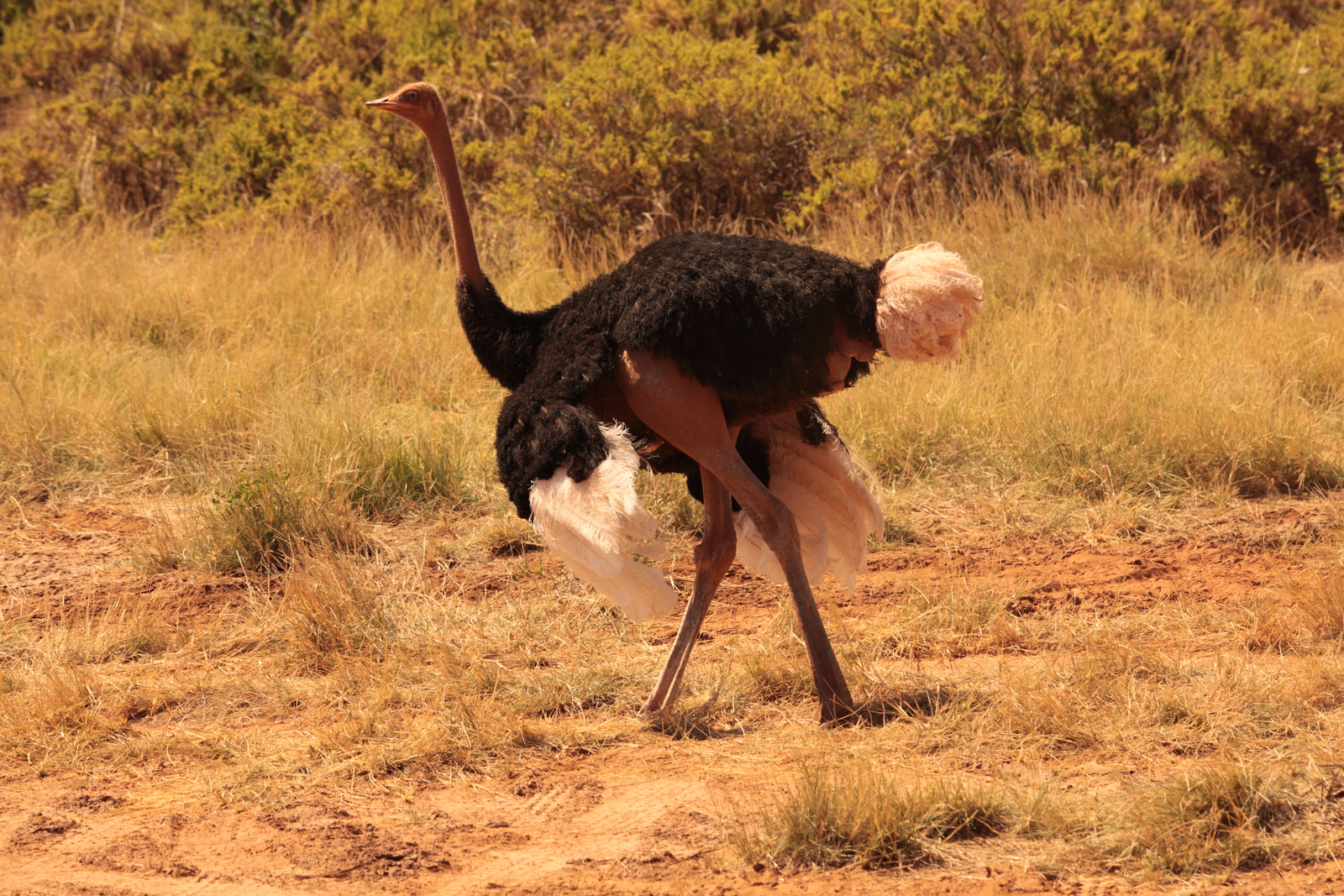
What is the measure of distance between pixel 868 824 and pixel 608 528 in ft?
3.03

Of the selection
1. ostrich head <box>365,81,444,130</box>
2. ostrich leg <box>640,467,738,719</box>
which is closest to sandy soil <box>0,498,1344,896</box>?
ostrich leg <box>640,467,738,719</box>

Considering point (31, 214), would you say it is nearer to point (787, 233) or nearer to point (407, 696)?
point (787, 233)

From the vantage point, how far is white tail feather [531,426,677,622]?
3.47m

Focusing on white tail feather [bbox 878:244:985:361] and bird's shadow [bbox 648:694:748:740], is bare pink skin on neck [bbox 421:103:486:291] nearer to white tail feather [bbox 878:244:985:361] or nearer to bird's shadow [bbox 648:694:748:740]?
white tail feather [bbox 878:244:985:361]

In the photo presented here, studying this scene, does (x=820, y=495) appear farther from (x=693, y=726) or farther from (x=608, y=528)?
(x=608, y=528)

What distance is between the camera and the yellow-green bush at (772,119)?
860 cm

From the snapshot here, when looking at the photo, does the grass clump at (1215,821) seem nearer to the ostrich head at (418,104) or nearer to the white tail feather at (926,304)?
the white tail feather at (926,304)

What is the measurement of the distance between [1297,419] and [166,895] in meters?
4.77

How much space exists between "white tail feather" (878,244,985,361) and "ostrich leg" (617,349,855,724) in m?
0.51

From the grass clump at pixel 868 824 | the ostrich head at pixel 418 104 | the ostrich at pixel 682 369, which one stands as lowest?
the grass clump at pixel 868 824

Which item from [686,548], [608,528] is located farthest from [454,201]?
[686,548]

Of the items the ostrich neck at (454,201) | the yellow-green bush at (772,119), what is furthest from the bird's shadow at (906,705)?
the yellow-green bush at (772,119)

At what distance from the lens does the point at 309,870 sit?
316cm

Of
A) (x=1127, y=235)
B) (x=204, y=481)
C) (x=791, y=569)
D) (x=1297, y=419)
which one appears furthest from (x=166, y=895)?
(x=1127, y=235)
